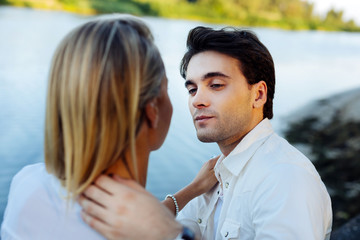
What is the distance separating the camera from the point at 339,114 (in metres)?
12.2

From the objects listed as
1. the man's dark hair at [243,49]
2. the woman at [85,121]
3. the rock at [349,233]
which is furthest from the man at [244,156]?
the rock at [349,233]

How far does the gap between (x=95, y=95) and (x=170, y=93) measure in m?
10.5

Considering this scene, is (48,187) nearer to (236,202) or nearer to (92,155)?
(92,155)

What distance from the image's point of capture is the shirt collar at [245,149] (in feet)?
6.17

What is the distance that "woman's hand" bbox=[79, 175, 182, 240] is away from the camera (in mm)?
1074

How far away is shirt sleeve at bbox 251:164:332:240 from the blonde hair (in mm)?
733

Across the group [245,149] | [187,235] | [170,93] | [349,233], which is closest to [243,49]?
[245,149]

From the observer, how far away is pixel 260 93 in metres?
2.23

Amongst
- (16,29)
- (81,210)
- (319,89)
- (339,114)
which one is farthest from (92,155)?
(16,29)

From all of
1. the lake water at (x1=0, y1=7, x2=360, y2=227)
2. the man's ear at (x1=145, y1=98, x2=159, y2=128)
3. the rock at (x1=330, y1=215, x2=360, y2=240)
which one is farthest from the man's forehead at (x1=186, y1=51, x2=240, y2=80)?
the rock at (x1=330, y1=215, x2=360, y2=240)

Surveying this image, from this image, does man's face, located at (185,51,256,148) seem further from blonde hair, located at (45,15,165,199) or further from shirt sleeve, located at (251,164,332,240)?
blonde hair, located at (45,15,165,199)

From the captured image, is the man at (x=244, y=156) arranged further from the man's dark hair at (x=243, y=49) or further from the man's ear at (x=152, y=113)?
the man's ear at (x=152, y=113)

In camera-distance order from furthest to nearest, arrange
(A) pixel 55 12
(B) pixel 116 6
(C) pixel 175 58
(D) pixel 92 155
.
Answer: (B) pixel 116 6
(A) pixel 55 12
(C) pixel 175 58
(D) pixel 92 155

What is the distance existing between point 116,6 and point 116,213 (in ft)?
118
